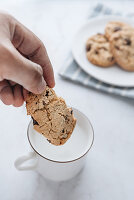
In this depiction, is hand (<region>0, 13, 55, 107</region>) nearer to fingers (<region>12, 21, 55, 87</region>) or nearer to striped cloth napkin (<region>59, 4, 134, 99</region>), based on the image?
fingers (<region>12, 21, 55, 87</region>)

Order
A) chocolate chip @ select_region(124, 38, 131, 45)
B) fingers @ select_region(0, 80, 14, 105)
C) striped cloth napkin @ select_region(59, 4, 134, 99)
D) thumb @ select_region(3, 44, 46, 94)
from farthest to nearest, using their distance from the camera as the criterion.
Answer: chocolate chip @ select_region(124, 38, 131, 45) < striped cloth napkin @ select_region(59, 4, 134, 99) < fingers @ select_region(0, 80, 14, 105) < thumb @ select_region(3, 44, 46, 94)

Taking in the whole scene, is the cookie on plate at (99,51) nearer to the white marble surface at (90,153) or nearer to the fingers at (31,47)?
the white marble surface at (90,153)

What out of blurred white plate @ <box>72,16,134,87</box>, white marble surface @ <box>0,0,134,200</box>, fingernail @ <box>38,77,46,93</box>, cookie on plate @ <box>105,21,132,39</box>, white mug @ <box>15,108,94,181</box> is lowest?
white marble surface @ <box>0,0,134,200</box>

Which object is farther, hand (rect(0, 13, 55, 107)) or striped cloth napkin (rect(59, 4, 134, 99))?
striped cloth napkin (rect(59, 4, 134, 99))

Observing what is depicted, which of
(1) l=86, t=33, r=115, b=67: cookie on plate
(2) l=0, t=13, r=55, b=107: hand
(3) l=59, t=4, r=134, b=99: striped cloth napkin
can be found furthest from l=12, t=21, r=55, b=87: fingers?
(1) l=86, t=33, r=115, b=67: cookie on plate

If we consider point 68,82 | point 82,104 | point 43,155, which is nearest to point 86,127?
point 43,155
